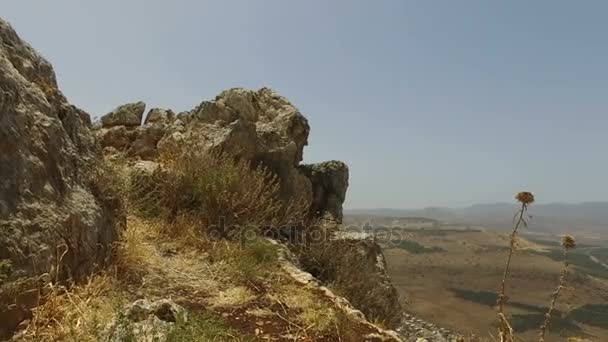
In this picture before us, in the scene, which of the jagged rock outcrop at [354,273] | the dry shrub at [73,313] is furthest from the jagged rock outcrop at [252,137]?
the dry shrub at [73,313]

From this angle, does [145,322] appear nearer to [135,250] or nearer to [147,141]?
[135,250]

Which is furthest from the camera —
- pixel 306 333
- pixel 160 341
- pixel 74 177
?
pixel 74 177

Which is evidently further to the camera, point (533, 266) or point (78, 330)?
point (533, 266)

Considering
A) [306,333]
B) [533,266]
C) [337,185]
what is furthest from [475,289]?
[306,333]

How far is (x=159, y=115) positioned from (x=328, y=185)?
516cm

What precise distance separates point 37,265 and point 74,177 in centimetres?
161

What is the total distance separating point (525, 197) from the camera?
424cm

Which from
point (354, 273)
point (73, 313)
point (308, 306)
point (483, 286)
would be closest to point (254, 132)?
point (354, 273)

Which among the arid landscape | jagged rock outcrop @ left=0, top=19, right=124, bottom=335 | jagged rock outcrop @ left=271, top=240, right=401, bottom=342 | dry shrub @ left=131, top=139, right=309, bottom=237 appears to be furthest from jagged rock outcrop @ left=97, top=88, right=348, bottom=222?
the arid landscape

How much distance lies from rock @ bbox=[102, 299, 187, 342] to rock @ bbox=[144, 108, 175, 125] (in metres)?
9.43

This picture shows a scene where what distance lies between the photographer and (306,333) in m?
4.82

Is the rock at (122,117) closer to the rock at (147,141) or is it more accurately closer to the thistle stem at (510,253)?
the rock at (147,141)

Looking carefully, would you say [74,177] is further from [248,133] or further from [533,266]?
[533,266]

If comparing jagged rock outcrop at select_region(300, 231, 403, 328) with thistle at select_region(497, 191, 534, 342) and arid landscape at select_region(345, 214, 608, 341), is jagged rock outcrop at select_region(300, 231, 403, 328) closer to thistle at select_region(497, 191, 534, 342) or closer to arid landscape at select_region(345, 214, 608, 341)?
thistle at select_region(497, 191, 534, 342)
